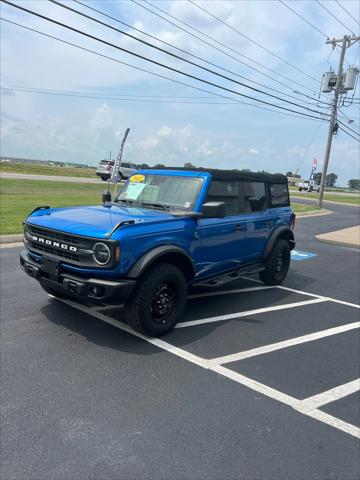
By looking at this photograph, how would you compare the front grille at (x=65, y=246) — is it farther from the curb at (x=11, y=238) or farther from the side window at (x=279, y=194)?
the curb at (x=11, y=238)

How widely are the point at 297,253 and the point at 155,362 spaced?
7483 mm

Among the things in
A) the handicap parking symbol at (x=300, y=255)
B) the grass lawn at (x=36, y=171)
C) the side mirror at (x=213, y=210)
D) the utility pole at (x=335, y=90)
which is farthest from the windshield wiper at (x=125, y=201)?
the grass lawn at (x=36, y=171)

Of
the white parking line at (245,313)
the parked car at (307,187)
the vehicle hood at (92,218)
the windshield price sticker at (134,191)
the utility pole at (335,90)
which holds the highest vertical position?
the utility pole at (335,90)

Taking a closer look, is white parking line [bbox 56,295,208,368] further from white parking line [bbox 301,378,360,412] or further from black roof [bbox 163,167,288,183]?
black roof [bbox 163,167,288,183]

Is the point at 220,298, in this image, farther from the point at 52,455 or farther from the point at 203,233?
the point at 52,455

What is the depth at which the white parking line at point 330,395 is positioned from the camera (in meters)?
3.42

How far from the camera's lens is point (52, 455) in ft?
8.45

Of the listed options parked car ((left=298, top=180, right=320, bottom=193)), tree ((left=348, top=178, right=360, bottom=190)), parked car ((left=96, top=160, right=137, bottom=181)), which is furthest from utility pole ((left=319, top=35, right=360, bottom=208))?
tree ((left=348, top=178, right=360, bottom=190))

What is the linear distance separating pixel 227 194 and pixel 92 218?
6.66 ft

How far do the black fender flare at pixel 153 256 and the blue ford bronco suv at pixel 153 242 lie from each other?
0.01 metres

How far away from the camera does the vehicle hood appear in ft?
13.3

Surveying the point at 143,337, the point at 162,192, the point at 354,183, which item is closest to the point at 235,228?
the point at 162,192


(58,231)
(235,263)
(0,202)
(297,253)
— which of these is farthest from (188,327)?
(0,202)

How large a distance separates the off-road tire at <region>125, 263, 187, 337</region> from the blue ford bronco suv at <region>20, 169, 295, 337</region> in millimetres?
11
